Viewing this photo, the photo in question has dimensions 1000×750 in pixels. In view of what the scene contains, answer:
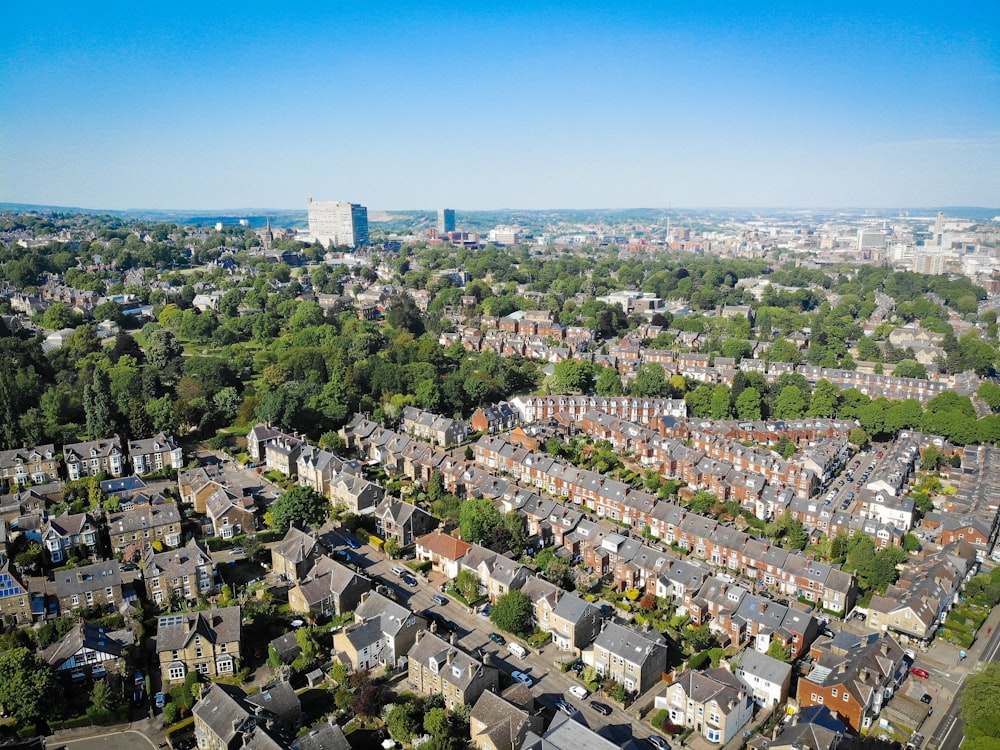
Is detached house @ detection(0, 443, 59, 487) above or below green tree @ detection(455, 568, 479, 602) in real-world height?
above

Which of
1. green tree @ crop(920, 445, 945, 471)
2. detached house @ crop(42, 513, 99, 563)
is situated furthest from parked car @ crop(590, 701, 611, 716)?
green tree @ crop(920, 445, 945, 471)

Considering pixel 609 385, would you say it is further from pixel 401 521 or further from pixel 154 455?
pixel 154 455

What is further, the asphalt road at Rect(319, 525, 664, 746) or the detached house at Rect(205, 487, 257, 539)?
the detached house at Rect(205, 487, 257, 539)

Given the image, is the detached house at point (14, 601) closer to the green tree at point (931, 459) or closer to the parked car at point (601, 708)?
the parked car at point (601, 708)

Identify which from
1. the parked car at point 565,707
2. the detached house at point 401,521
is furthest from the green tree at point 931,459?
the parked car at point 565,707

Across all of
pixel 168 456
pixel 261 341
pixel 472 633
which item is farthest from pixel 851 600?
pixel 261 341

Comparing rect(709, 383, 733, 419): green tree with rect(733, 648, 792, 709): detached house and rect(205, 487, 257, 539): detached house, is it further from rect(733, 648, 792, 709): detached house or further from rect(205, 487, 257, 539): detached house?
rect(205, 487, 257, 539): detached house
